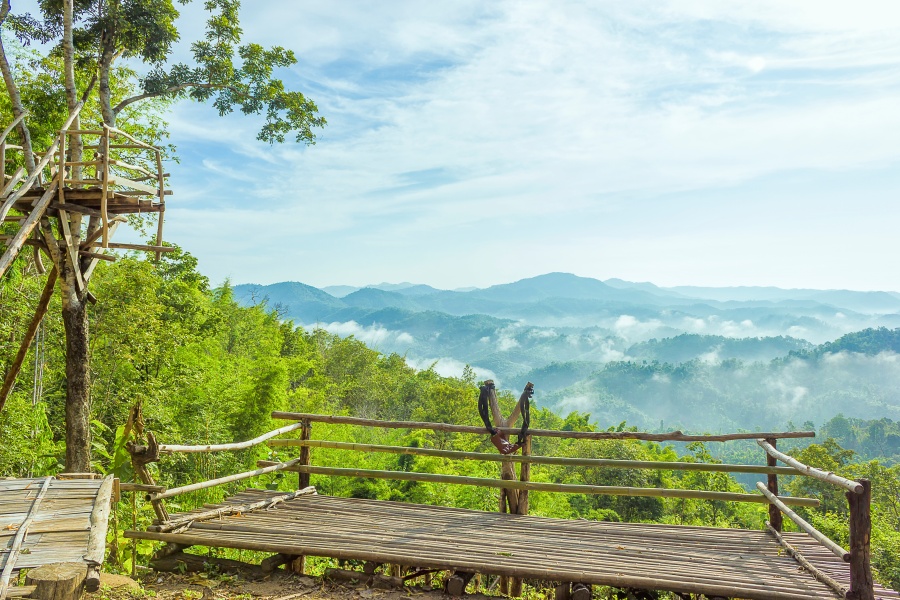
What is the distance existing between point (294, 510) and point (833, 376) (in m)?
135

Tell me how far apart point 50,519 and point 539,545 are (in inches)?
124

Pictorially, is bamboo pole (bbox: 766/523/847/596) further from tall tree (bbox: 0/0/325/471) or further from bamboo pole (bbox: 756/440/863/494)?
tall tree (bbox: 0/0/325/471)

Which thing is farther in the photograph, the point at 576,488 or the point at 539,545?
the point at 576,488

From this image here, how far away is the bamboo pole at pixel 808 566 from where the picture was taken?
3892mm

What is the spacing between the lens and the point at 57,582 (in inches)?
102

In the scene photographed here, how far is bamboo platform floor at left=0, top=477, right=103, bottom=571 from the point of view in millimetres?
2957

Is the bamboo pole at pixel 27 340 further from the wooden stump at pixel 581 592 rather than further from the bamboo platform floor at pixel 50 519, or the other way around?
the wooden stump at pixel 581 592

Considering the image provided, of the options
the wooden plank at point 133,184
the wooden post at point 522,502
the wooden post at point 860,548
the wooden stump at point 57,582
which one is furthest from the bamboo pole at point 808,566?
the wooden plank at point 133,184

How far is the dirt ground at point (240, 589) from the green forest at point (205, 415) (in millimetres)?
1245

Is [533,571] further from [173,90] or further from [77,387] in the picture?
[173,90]

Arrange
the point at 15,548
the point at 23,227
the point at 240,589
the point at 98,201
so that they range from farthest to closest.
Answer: the point at 98,201 < the point at 23,227 < the point at 240,589 < the point at 15,548

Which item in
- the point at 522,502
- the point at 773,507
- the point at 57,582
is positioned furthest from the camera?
the point at 522,502

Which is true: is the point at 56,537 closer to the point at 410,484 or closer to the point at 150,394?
the point at 150,394

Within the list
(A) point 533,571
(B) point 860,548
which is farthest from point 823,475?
(A) point 533,571
